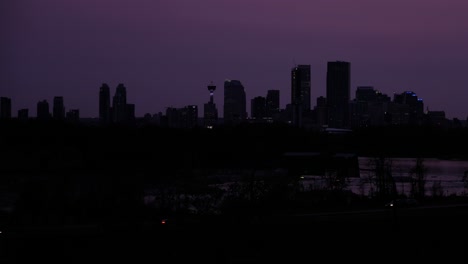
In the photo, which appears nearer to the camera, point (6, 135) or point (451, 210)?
point (451, 210)

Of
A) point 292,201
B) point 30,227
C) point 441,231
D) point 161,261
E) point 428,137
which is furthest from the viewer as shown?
point 428,137

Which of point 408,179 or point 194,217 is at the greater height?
point 194,217

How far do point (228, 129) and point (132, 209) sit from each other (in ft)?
160

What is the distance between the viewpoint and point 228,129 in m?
72.1

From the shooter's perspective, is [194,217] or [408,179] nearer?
[194,217]

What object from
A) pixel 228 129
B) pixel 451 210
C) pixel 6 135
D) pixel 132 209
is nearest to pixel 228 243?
pixel 132 209

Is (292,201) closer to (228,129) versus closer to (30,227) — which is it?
(30,227)

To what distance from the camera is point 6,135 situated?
205ft

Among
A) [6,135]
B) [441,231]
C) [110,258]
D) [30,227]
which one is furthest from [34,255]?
[6,135]

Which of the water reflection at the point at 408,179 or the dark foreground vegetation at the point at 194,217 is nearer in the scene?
the dark foreground vegetation at the point at 194,217

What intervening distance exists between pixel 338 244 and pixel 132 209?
9721 millimetres

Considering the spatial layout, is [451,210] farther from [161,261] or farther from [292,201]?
[161,261]

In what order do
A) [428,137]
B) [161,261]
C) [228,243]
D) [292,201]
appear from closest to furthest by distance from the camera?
[161,261]
[228,243]
[292,201]
[428,137]

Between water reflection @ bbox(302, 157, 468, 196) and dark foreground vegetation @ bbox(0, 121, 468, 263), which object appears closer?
dark foreground vegetation @ bbox(0, 121, 468, 263)
